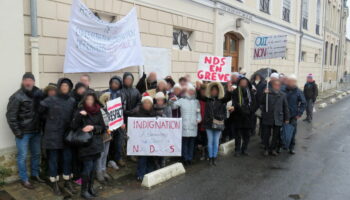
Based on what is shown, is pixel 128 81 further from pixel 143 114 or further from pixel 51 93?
pixel 51 93

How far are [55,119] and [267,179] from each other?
385cm

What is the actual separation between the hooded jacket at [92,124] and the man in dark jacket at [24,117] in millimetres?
842

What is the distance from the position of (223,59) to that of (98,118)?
359cm

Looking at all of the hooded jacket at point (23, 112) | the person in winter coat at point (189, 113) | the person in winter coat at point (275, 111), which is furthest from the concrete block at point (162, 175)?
the person in winter coat at point (275, 111)

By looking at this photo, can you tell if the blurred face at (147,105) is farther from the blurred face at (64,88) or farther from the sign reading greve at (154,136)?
the blurred face at (64,88)

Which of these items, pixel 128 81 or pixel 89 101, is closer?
pixel 89 101

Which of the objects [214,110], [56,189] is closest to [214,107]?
[214,110]

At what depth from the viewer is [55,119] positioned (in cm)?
468

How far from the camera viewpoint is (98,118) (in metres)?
4.71

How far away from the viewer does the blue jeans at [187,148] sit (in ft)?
20.6

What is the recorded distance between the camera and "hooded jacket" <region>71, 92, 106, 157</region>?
4547 millimetres

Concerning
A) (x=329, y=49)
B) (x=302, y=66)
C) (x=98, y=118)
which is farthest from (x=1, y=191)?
(x=329, y=49)

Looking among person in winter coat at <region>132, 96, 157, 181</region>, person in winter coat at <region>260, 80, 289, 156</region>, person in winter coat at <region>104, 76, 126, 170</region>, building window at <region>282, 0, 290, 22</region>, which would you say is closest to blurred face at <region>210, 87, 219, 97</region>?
person in winter coat at <region>132, 96, 157, 181</region>

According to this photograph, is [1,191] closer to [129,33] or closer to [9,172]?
[9,172]
